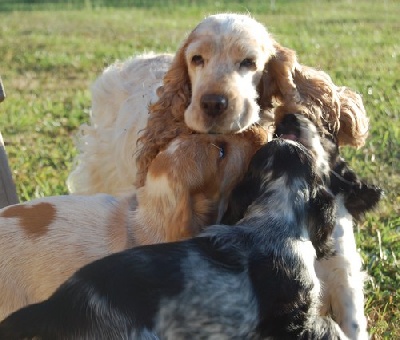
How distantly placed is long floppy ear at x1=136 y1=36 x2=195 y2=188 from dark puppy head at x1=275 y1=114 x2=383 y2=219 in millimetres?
555

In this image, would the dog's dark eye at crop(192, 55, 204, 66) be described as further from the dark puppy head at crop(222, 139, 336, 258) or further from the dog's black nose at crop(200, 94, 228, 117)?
the dark puppy head at crop(222, 139, 336, 258)

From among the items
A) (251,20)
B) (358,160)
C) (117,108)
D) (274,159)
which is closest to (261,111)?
(251,20)

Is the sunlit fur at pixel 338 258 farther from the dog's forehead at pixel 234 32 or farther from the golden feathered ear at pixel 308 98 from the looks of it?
the dog's forehead at pixel 234 32

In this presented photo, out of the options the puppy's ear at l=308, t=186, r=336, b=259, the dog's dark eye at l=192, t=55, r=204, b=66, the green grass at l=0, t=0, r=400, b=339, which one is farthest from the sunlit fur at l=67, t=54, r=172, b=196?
the puppy's ear at l=308, t=186, r=336, b=259

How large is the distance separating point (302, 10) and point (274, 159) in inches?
592

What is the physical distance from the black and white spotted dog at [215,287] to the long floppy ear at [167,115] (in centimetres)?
88

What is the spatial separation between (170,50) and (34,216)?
807 centimetres

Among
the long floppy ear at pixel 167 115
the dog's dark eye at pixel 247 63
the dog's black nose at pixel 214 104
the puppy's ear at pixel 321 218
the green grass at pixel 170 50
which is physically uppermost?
the dog's dark eye at pixel 247 63

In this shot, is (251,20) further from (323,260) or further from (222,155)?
(323,260)

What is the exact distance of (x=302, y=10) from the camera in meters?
18.3

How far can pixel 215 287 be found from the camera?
11.0 ft

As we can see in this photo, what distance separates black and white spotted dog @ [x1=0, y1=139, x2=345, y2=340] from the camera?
326cm

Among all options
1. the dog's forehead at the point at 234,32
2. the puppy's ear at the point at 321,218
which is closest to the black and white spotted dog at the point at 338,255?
the puppy's ear at the point at 321,218

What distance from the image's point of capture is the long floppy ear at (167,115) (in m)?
4.48
